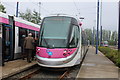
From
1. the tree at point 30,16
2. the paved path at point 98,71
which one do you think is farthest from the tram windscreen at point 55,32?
the tree at point 30,16

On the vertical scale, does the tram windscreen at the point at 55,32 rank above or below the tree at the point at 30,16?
below

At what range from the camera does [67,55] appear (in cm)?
830

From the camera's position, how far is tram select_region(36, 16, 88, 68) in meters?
8.11

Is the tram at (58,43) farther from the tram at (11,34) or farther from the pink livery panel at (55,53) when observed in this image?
the tram at (11,34)

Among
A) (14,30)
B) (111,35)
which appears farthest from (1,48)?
(111,35)

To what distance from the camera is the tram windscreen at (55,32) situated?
27.9 feet

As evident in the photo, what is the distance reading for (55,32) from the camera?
8.75 meters

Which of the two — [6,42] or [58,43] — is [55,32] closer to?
[58,43]

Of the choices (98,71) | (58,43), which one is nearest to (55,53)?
(58,43)

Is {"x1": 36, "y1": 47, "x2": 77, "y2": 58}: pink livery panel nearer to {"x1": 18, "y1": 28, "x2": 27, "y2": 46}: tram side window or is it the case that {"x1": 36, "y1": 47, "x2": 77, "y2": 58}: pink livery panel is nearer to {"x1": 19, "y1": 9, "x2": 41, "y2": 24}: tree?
{"x1": 18, "y1": 28, "x2": 27, "y2": 46}: tram side window

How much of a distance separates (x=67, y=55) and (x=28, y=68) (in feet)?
8.38

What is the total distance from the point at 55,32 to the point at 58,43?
2.18 feet

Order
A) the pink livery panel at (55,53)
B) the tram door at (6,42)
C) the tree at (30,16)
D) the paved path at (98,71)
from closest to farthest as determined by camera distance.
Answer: the paved path at (98,71)
the pink livery panel at (55,53)
the tram door at (6,42)
the tree at (30,16)

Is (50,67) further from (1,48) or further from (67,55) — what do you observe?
(1,48)
